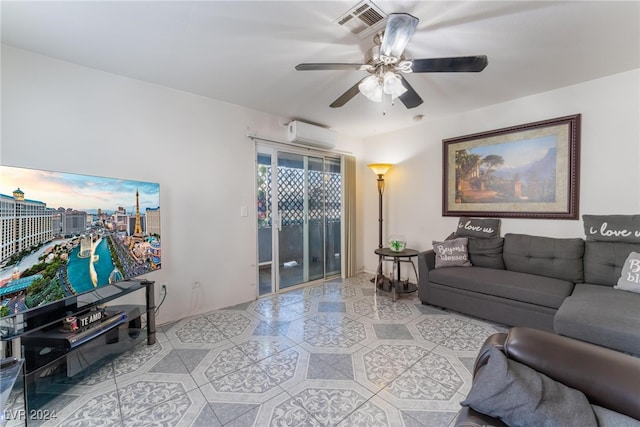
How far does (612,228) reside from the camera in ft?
7.75

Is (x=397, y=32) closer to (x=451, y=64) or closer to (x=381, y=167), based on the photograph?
(x=451, y=64)

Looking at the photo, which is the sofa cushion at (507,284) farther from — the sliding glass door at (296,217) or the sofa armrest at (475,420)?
the sofa armrest at (475,420)

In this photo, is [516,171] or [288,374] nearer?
[288,374]

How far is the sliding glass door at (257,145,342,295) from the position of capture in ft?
11.5

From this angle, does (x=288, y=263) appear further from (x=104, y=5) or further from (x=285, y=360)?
(x=104, y=5)

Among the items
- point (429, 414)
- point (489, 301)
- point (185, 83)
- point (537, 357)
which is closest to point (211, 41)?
point (185, 83)

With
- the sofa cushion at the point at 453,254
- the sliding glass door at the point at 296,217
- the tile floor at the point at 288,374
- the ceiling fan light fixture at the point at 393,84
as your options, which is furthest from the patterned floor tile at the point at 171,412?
the sofa cushion at the point at 453,254

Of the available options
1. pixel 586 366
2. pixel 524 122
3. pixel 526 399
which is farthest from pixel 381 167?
pixel 526 399

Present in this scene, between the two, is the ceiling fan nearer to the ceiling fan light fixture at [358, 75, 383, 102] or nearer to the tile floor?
the ceiling fan light fixture at [358, 75, 383, 102]

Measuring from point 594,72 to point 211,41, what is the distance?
10.6 ft

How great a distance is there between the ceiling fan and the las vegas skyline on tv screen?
5.38 ft

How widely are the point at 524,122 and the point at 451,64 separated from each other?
192 cm

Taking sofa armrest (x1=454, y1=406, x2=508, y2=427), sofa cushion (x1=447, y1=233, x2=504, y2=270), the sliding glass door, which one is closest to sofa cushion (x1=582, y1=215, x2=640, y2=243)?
sofa cushion (x1=447, y1=233, x2=504, y2=270)

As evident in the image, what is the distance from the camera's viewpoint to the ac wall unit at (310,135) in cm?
342
